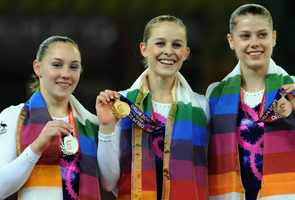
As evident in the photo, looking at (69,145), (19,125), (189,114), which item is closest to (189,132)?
(189,114)

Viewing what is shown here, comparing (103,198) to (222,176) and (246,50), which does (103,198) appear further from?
(246,50)

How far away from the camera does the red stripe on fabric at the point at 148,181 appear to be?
8.92 ft

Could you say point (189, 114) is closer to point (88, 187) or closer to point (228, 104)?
point (228, 104)

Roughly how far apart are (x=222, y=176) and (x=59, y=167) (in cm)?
95

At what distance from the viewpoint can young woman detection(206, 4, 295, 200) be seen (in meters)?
2.72

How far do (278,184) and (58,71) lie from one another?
1398mm

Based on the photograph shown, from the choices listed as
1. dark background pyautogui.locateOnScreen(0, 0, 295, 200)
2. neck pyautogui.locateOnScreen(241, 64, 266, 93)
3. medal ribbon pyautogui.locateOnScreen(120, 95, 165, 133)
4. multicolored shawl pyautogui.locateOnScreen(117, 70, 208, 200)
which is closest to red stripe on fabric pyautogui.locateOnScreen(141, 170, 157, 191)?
multicolored shawl pyautogui.locateOnScreen(117, 70, 208, 200)

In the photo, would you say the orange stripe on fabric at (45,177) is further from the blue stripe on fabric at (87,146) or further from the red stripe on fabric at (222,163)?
the red stripe on fabric at (222,163)

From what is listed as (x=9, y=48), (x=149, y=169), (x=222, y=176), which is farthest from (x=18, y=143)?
(x=9, y=48)

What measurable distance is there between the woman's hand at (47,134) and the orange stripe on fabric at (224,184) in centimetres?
96

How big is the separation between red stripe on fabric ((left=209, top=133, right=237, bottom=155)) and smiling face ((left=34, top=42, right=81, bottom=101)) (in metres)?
0.91

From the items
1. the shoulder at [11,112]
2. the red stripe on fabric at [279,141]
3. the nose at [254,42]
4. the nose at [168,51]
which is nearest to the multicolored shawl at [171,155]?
the nose at [168,51]

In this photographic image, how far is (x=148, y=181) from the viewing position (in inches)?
107

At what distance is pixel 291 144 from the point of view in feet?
9.08
